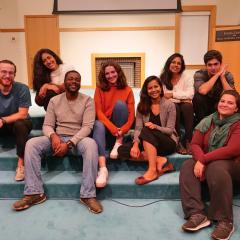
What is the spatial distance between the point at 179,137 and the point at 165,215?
2.59ft

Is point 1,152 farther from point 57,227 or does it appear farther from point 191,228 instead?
point 191,228

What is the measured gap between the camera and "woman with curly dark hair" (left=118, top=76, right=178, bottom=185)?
2.35 metres

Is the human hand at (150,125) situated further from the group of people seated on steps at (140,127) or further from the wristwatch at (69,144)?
the wristwatch at (69,144)

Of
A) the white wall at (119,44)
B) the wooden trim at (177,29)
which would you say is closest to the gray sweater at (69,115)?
the white wall at (119,44)

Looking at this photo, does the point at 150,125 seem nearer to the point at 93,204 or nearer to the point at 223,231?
the point at 93,204

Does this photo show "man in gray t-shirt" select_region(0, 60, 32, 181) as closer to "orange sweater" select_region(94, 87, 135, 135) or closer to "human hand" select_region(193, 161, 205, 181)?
"orange sweater" select_region(94, 87, 135, 135)

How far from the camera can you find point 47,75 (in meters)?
2.88

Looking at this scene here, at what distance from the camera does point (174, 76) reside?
9.21 ft

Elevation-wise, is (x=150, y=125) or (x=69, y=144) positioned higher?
(x=150, y=125)

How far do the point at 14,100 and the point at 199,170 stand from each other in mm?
1667

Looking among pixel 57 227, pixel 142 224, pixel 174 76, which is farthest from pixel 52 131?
pixel 174 76

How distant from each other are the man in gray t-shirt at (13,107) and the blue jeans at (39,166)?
0.17m

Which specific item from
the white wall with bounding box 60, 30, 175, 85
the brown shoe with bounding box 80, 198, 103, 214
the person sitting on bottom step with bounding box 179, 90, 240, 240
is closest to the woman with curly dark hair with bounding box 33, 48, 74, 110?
the brown shoe with bounding box 80, 198, 103, 214

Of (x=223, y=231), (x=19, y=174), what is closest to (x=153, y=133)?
(x=223, y=231)
